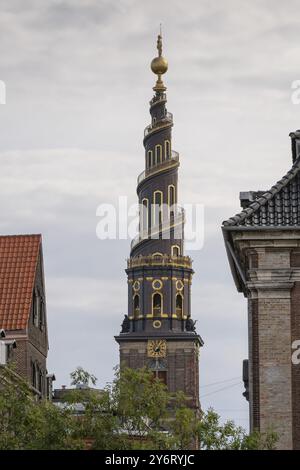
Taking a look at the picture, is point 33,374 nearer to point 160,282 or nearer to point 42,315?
point 42,315

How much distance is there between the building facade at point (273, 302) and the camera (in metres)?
50.2

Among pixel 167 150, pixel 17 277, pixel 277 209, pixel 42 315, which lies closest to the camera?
pixel 277 209

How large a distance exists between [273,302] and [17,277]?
44242 millimetres

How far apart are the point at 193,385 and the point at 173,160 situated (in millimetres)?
22458

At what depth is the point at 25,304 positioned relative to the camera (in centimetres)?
9212

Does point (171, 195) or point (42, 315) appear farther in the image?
point (171, 195)

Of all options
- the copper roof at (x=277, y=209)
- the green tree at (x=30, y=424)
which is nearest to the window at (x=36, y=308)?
the green tree at (x=30, y=424)

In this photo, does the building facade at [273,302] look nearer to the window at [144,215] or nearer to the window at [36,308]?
the window at [36,308]

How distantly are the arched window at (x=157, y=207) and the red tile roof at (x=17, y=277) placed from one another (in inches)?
3920

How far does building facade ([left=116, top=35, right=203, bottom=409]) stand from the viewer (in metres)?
196

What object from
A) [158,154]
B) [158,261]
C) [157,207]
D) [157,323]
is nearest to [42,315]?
[158,154]

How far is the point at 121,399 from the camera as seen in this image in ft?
167

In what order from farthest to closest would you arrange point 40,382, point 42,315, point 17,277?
point 40,382 → point 42,315 → point 17,277
